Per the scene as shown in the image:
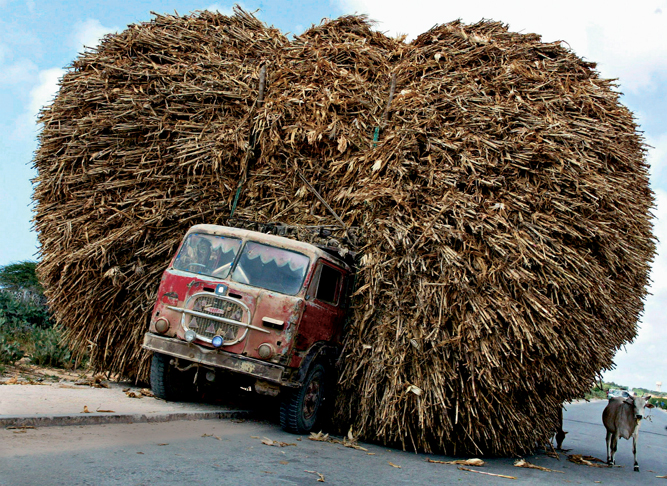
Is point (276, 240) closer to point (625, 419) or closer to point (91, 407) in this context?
point (91, 407)

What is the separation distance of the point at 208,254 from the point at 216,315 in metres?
1.02

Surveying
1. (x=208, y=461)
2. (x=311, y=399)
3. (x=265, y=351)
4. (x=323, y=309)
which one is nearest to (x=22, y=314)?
(x=311, y=399)

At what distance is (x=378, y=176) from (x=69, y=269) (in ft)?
15.5

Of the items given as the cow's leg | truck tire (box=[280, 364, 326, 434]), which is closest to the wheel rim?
truck tire (box=[280, 364, 326, 434])

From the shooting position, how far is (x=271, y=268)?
812 centimetres

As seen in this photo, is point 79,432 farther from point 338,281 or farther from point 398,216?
point 398,216

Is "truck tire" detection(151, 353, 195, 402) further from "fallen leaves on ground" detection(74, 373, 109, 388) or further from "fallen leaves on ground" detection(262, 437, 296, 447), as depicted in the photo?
"fallen leaves on ground" detection(262, 437, 296, 447)

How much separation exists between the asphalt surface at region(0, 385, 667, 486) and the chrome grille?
104 cm

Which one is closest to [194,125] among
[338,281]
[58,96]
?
[58,96]

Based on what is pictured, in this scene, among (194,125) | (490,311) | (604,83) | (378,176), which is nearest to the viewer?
(490,311)

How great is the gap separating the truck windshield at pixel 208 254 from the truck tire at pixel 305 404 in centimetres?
171

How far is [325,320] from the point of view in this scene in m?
8.20

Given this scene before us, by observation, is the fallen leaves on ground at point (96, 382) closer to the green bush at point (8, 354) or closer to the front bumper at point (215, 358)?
the green bush at point (8, 354)

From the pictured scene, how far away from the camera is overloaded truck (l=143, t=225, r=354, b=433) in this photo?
7.56 m
